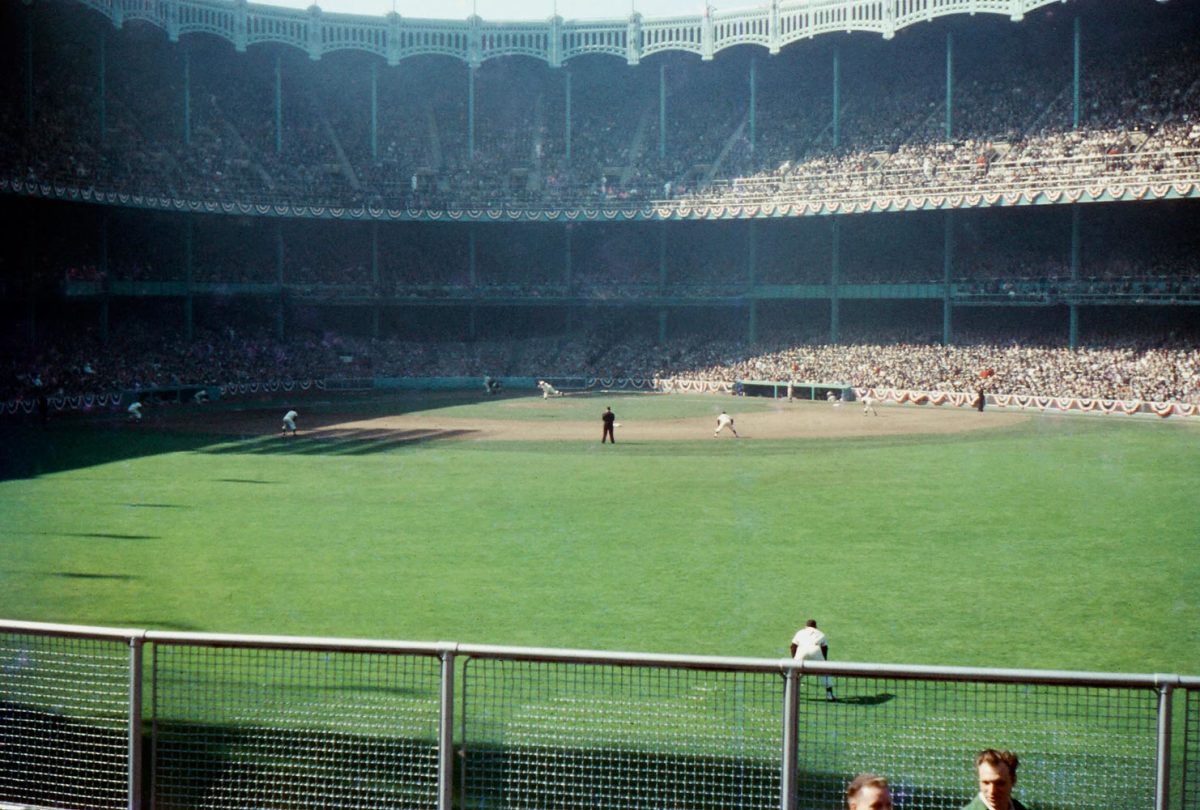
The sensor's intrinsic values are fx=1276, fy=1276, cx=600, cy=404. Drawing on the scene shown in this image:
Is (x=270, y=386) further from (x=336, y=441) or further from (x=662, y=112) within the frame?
(x=662, y=112)

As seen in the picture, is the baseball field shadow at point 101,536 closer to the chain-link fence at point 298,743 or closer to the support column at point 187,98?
the chain-link fence at point 298,743

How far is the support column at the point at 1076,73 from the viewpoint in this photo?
204 ft

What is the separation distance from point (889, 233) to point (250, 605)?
57260 mm

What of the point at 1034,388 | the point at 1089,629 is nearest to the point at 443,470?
the point at 1089,629

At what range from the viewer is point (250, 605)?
1842 cm

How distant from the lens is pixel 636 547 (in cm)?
2323

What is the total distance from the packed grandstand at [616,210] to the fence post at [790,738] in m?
50.2

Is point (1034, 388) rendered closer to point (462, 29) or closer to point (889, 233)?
point (889, 233)

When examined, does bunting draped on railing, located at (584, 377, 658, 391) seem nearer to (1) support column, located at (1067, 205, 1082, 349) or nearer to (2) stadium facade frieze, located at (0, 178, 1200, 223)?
(2) stadium facade frieze, located at (0, 178, 1200, 223)

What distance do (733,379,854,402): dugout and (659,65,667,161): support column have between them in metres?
18.3

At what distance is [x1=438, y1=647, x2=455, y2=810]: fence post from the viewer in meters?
6.72

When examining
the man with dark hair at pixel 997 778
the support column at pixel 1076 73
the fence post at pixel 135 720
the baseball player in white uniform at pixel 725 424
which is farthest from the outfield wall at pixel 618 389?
the man with dark hair at pixel 997 778

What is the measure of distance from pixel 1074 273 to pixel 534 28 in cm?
3641

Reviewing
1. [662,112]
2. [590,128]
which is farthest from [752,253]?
[590,128]
